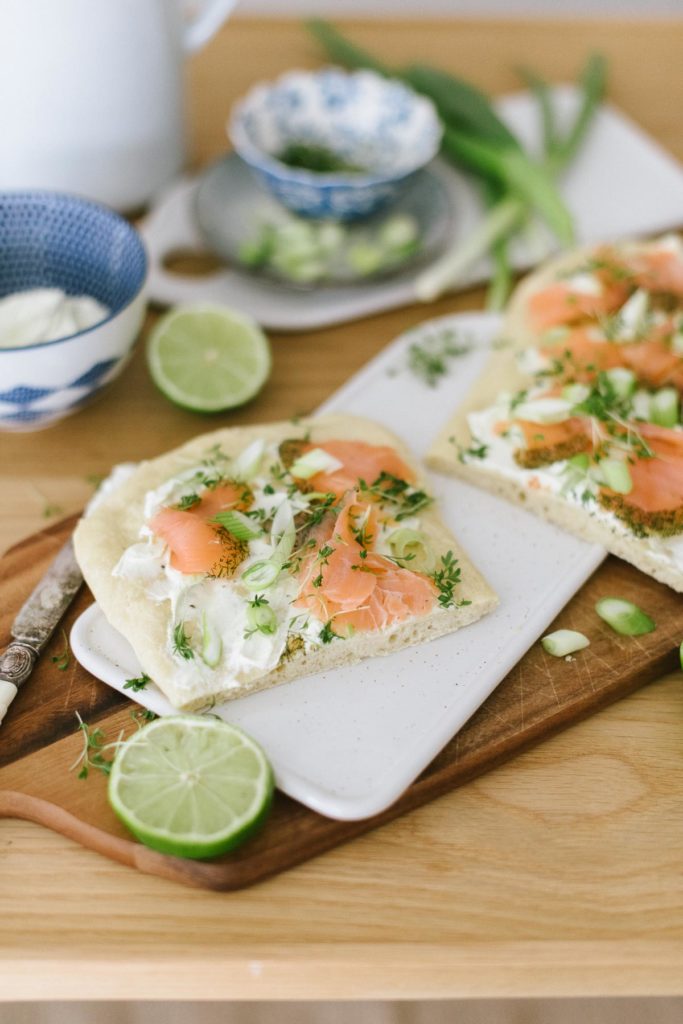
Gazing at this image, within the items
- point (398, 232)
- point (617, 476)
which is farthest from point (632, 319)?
point (398, 232)

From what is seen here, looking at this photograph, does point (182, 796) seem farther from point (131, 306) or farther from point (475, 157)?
point (475, 157)

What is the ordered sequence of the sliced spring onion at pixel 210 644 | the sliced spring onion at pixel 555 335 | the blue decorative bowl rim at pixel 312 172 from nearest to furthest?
the sliced spring onion at pixel 210 644
the sliced spring onion at pixel 555 335
the blue decorative bowl rim at pixel 312 172

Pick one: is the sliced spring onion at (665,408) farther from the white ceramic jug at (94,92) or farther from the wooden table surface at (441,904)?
the white ceramic jug at (94,92)

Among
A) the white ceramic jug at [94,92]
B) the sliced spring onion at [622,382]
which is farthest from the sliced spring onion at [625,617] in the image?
the white ceramic jug at [94,92]

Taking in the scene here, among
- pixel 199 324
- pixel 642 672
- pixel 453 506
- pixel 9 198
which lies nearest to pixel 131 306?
pixel 199 324

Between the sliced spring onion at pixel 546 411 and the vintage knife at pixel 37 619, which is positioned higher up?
the sliced spring onion at pixel 546 411

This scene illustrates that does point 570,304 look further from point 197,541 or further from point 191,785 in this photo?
point 191,785
